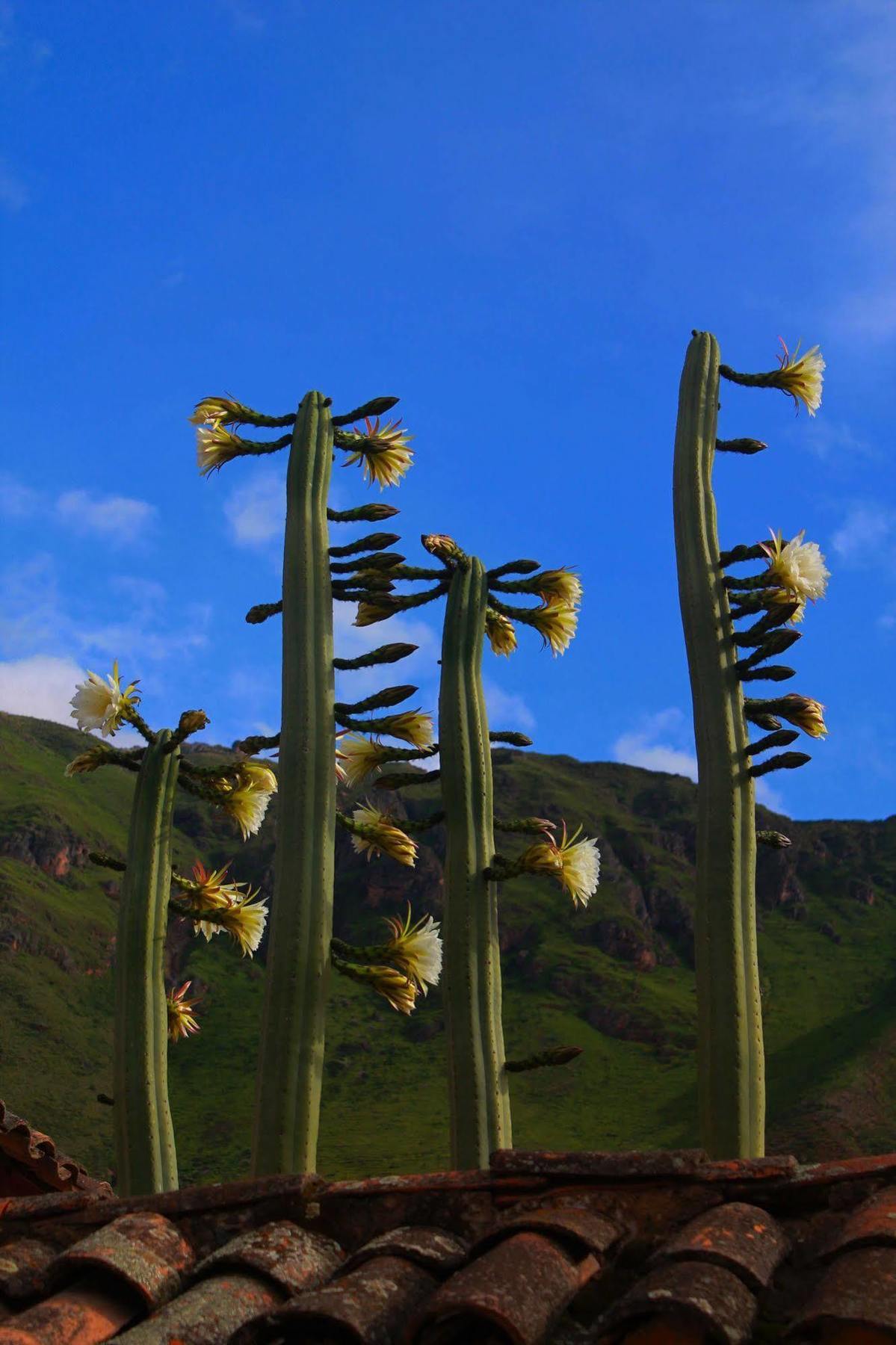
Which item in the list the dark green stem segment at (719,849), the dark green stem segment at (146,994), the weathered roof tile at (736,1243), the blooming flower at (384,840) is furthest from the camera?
the blooming flower at (384,840)

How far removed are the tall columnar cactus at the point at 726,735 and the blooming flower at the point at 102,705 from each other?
11.2 feet

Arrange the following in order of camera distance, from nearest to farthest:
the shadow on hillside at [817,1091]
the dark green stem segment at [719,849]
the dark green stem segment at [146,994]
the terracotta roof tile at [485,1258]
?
the terracotta roof tile at [485,1258] < the dark green stem segment at [719,849] < the dark green stem segment at [146,994] < the shadow on hillside at [817,1091]

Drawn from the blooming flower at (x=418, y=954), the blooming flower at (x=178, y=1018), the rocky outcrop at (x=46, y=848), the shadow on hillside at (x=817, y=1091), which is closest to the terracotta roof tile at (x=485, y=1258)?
the blooming flower at (x=418, y=954)

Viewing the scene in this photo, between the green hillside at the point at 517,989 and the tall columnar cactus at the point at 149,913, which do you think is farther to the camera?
the green hillside at the point at 517,989

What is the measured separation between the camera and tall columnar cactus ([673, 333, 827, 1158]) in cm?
733

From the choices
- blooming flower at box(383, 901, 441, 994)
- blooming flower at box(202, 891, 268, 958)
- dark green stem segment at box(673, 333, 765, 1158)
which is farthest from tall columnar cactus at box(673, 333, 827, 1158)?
blooming flower at box(202, 891, 268, 958)

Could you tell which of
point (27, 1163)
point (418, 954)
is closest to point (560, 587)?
point (418, 954)

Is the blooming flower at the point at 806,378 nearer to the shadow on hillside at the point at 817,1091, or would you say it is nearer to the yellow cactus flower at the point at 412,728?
the yellow cactus flower at the point at 412,728

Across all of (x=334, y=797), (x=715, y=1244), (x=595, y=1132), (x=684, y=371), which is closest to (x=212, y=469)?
(x=334, y=797)

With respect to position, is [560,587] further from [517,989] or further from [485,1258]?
[517,989]

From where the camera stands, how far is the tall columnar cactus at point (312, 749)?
24.5ft

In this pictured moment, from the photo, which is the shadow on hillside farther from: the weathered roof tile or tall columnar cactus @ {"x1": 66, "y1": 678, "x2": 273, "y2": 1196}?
the weathered roof tile

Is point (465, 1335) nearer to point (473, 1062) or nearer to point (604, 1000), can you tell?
point (473, 1062)

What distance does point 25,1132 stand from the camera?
9320 millimetres
